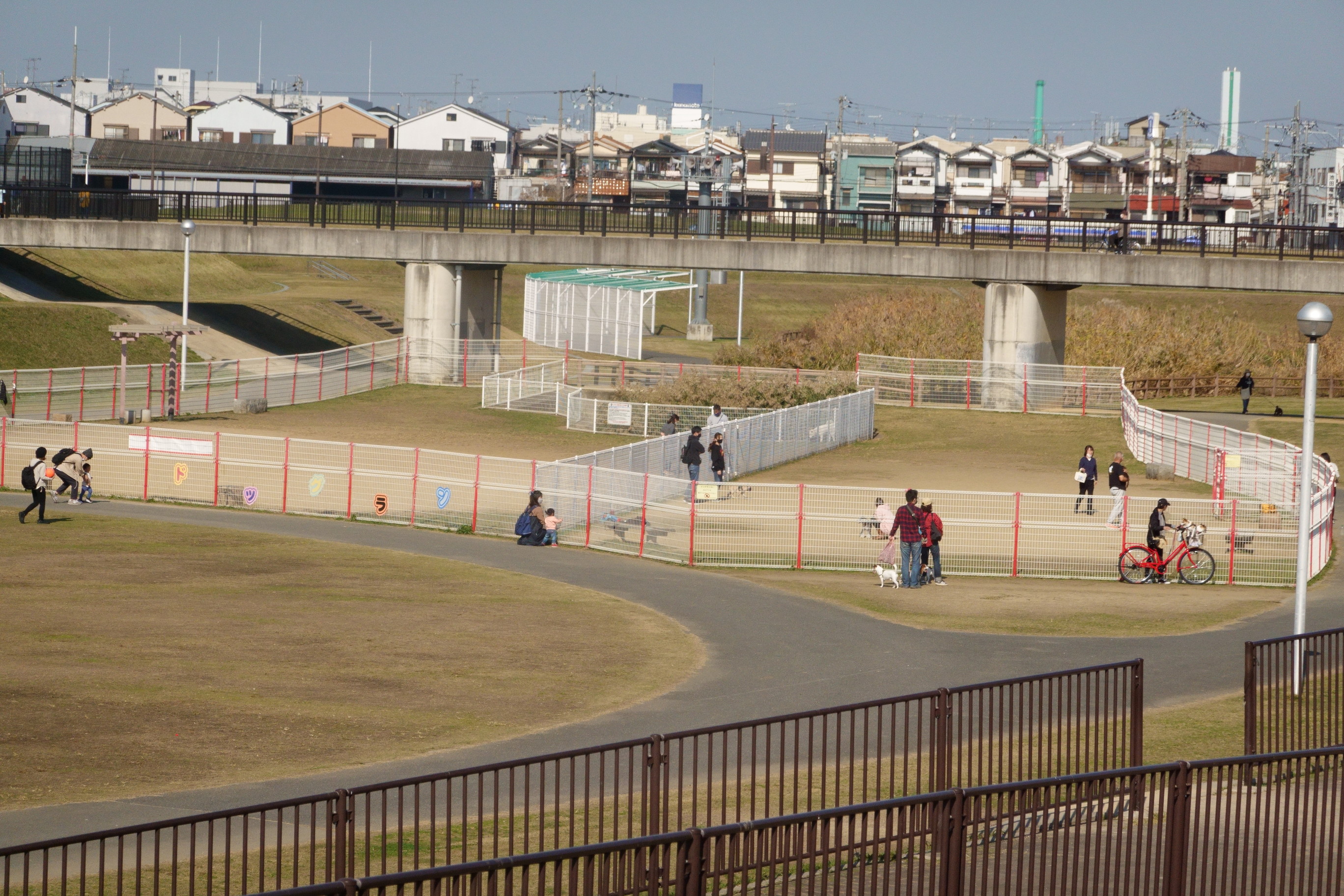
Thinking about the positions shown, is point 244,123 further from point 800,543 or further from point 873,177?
point 800,543

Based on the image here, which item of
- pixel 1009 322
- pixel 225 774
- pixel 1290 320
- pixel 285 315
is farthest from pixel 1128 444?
pixel 1290 320

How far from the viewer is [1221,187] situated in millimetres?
126000

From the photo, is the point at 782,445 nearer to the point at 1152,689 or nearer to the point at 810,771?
the point at 1152,689

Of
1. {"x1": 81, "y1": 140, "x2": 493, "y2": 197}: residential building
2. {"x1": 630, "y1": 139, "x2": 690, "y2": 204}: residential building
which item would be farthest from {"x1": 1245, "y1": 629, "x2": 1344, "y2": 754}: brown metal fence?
{"x1": 630, "y1": 139, "x2": 690, "y2": 204}: residential building

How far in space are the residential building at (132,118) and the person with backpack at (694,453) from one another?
96.3m

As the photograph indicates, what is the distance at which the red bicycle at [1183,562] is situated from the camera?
81.6 feet

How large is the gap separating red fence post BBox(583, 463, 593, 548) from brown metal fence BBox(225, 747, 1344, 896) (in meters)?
16.5

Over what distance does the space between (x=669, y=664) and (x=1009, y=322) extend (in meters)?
35.8

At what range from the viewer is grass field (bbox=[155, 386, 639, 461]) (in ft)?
133

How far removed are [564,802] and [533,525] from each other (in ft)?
50.6

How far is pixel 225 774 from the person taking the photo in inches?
504

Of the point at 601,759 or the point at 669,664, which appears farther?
the point at 669,664

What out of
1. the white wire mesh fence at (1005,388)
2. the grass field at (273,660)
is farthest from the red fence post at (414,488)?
the white wire mesh fence at (1005,388)

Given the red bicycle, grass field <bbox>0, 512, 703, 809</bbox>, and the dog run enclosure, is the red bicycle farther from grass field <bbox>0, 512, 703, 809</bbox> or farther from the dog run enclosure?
the dog run enclosure
